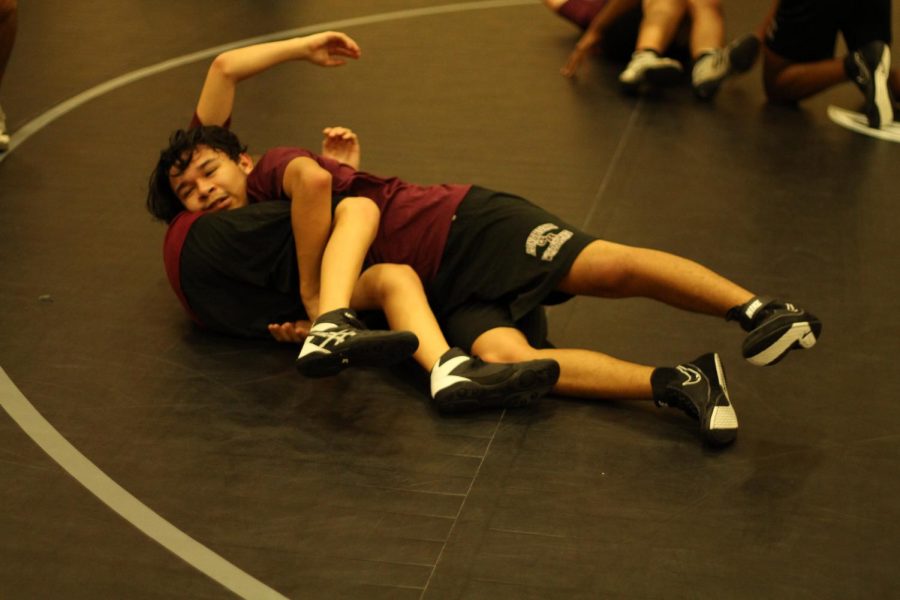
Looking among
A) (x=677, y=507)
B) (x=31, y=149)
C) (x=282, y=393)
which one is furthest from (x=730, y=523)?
(x=31, y=149)

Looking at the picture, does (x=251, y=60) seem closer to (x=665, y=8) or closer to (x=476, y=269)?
(x=476, y=269)

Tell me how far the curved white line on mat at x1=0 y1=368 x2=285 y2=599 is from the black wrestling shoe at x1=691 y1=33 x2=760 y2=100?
294cm

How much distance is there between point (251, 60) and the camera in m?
3.42

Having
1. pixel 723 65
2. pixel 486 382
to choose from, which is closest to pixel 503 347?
pixel 486 382

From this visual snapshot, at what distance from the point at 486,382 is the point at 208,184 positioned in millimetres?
917

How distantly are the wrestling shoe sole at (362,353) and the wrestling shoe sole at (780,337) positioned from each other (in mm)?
742

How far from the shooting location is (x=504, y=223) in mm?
3143

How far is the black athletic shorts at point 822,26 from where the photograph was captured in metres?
4.67

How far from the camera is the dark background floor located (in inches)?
97.1

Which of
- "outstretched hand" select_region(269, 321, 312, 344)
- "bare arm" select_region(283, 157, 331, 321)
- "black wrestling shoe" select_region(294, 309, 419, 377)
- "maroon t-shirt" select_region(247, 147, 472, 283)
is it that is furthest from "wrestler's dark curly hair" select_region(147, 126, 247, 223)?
"black wrestling shoe" select_region(294, 309, 419, 377)

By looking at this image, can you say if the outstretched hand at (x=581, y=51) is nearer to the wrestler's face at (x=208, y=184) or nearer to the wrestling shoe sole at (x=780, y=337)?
the wrestler's face at (x=208, y=184)

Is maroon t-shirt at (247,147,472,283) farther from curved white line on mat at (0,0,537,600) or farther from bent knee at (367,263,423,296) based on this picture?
curved white line on mat at (0,0,537,600)

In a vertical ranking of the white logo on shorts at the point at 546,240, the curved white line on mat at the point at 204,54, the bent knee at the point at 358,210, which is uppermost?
the bent knee at the point at 358,210

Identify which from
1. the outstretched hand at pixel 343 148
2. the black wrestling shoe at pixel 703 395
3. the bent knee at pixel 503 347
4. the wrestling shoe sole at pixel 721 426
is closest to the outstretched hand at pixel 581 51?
the outstretched hand at pixel 343 148
